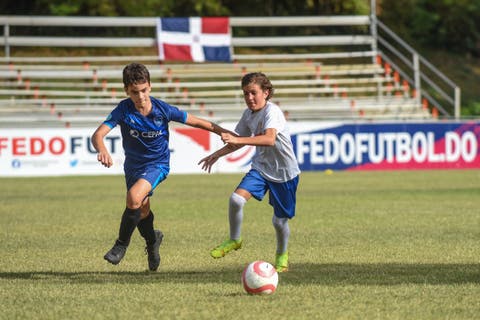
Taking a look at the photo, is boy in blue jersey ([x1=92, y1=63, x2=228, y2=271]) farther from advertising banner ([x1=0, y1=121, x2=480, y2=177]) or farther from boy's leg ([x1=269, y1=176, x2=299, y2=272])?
advertising banner ([x1=0, y1=121, x2=480, y2=177])

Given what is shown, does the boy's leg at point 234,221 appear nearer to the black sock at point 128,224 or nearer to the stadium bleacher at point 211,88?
the black sock at point 128,224

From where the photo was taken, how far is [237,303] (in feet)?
23.3

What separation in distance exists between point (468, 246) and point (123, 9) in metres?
29.0

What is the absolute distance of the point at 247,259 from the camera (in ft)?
32.8

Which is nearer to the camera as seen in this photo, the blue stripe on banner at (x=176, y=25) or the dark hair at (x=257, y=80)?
the dark hair at (x=257, y=80)

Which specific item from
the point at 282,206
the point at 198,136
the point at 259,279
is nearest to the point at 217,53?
the point at 198,136

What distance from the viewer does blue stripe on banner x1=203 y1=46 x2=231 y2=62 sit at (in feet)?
110

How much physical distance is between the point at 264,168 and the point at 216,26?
24.9 m

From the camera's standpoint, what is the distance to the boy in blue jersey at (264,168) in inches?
355

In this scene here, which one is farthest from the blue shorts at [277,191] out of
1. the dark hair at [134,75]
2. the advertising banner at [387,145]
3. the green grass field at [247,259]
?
the advertising banner at [387,145]

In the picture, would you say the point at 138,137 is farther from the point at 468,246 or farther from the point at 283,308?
the point at 468,246

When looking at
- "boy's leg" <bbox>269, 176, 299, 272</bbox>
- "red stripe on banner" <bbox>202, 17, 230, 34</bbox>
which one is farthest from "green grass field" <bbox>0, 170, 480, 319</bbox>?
"red stripe on banner" <bbox>202, 17, 230, 34</bbox>

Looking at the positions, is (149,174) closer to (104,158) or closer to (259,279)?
(104,158)

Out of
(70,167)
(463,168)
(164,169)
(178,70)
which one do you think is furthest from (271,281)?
(178,70)
